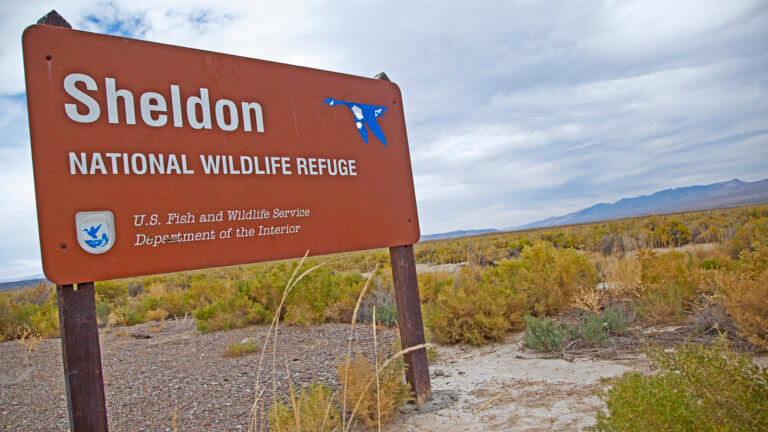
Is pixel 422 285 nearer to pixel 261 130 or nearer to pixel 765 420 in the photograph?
pixel 261 130

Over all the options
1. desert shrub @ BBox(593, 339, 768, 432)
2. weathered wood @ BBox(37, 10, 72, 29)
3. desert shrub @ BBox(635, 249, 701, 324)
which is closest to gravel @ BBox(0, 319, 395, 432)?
desert shrub @ BBox(593, 339, 768, 432)

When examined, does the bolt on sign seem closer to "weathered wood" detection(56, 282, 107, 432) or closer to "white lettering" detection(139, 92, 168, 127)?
"white lettering" detection(139, 92, 168, 127)

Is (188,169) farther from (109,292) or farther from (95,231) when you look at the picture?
(109,292)

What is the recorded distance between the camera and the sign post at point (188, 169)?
9.20 feet

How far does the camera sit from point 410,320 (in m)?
4.36

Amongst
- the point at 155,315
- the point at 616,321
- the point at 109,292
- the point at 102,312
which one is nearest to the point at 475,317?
the point at 616,321

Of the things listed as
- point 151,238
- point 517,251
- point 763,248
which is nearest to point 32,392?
point 151,238

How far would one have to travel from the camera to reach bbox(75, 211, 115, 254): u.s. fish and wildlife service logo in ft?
9.30

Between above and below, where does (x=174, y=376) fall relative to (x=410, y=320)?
below

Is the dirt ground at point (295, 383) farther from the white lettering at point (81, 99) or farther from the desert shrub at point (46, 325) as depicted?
the white lettering at point (81, 99)

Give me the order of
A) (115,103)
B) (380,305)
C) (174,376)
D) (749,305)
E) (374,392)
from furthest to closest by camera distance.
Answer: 1. (380,305)
2. (174,376)
3. (749,305)
4. (374,392)
5. (115,103)

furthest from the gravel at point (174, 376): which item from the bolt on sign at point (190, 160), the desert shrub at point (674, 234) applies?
the desert shrub at point (674, 234)

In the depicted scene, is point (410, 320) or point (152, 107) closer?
point (152, 107)

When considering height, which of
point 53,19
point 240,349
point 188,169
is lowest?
point 240,349
